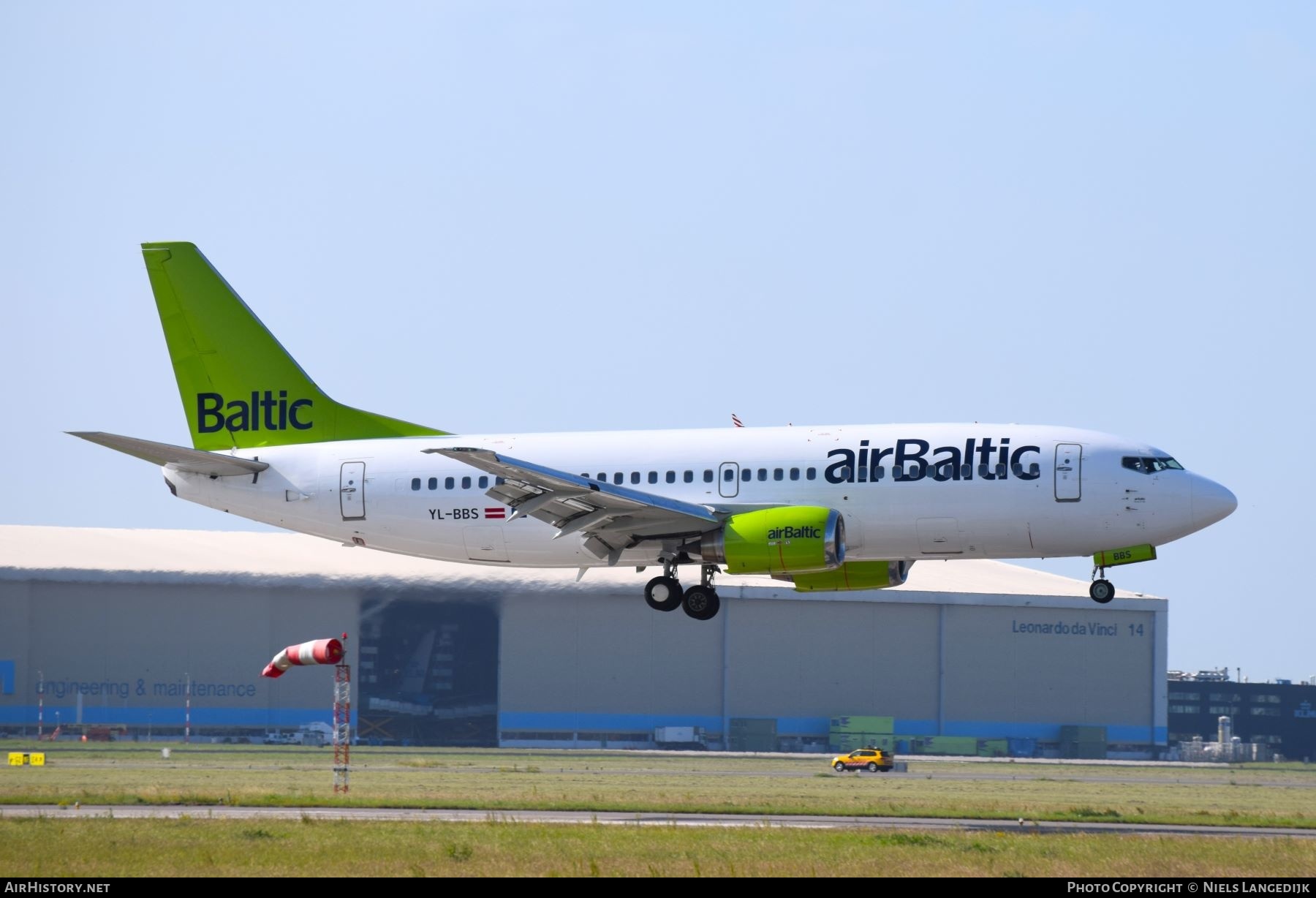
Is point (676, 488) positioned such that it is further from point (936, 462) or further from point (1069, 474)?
point (1069, 474)

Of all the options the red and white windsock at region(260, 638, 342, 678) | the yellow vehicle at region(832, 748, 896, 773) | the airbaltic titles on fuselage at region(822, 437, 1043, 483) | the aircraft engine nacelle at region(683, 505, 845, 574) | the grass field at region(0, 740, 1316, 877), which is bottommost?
the yellow vehicle at region(832, 748, 896, 773)

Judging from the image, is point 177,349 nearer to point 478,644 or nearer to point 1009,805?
point 1009,805

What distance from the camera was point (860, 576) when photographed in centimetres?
4394

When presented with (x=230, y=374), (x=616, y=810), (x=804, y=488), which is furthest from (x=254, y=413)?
(x=804, y=488)

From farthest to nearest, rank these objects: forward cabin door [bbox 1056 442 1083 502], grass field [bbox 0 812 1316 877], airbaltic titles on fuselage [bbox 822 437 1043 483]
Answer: airbaltic titles on fuselage [bbox 822 437 1043 483] → forward cabin door [bbox 1056 442 1083 502] → grass field [bbox 0 812 1316 877]

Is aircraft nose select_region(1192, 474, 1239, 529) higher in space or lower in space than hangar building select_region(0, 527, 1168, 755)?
higher

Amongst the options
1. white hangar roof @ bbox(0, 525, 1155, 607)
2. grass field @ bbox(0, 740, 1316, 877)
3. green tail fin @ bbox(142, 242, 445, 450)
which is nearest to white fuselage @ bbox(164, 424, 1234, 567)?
green tail fin @ bbox(142, 242, 445, 450)

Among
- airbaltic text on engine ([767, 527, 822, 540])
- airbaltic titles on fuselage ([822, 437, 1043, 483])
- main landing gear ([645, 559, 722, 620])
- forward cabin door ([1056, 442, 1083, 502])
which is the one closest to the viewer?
airbaltic text on engine ([767, 527, 822, 540])

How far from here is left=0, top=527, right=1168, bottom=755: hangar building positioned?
8406 centimetres

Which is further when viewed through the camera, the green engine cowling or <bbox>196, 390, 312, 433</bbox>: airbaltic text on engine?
<bbox>196, 390, 312, 433</bbox>: airbaltic text on engine

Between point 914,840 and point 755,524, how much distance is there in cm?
949

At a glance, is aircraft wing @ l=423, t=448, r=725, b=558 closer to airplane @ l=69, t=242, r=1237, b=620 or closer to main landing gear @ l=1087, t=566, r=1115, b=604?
airplane @ l=69, t=242, r=1237, b=620

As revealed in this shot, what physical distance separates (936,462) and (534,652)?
52.2m

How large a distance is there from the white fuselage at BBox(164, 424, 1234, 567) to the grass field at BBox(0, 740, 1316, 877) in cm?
716
